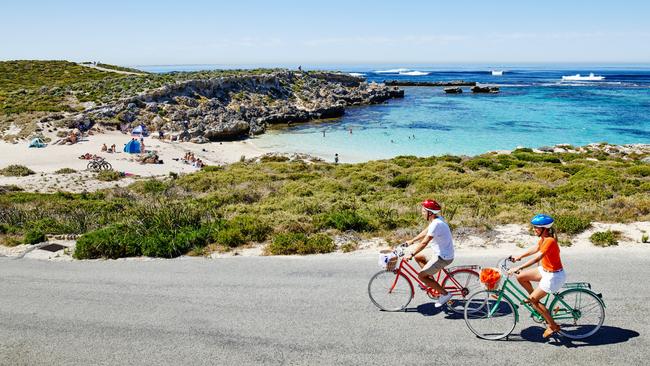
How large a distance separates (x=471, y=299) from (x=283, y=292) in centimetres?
364

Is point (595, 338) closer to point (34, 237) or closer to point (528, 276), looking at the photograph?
point (528, 276)

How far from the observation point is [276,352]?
6.73 meters

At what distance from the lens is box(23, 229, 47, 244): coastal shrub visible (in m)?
13.2

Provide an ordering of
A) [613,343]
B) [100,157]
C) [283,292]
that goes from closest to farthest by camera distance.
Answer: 1. [613,343]
2. [283,292]
3. [100,157]

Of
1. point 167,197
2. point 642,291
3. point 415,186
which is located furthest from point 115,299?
point 415,186

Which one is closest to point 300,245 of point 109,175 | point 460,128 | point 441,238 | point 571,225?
point 441,238

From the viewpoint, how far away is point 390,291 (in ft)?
26.2

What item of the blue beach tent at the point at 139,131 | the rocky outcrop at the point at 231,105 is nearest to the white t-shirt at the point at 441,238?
the blue beach tent at the point at 139,131

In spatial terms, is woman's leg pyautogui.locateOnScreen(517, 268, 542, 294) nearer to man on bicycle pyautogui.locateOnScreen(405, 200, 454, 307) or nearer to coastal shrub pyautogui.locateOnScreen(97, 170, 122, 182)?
man on bicycle pyautogui.locateOnScreen(405, 200, 454, 307)

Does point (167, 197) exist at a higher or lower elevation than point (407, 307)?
lower

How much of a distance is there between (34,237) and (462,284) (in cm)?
1239

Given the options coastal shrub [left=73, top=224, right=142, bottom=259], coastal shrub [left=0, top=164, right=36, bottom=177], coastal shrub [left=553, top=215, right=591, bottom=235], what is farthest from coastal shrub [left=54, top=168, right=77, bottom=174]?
coastal shrub [left=553, top=215, right=591, bottom=235]

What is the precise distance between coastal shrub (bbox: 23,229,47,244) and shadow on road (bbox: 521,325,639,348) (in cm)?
1330

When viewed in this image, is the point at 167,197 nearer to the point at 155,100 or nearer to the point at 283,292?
the point at 283,292
